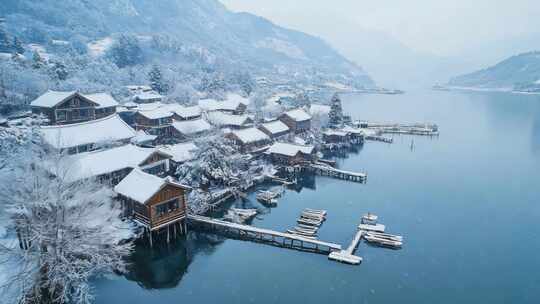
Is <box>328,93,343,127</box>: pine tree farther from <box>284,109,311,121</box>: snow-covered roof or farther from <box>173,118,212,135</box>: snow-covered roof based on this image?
<box>173,118,212,135</box>: snow-covered roof

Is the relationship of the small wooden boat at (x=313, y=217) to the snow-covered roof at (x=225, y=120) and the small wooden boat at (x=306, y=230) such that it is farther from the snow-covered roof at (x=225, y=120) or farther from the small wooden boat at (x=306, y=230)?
the snow-covered roof at (x=225, y=120)

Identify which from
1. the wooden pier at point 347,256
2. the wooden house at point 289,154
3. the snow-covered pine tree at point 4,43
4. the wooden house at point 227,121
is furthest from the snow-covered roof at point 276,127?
the snow-covered pine tree at point 4,43

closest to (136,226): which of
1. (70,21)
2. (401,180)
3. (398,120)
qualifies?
(401,180)

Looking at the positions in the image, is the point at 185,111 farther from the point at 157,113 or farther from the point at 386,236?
the point at 386,236

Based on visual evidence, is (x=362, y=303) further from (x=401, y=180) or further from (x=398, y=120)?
(x=398, y=120)

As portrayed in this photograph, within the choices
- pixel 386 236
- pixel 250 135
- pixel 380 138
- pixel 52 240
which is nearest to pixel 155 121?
pixel 250 135

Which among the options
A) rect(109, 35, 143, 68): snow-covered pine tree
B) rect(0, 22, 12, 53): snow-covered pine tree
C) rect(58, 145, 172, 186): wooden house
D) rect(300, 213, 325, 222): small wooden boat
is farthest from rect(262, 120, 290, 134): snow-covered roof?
rect(0, 22, 12, 53): snow-covered pine tree
